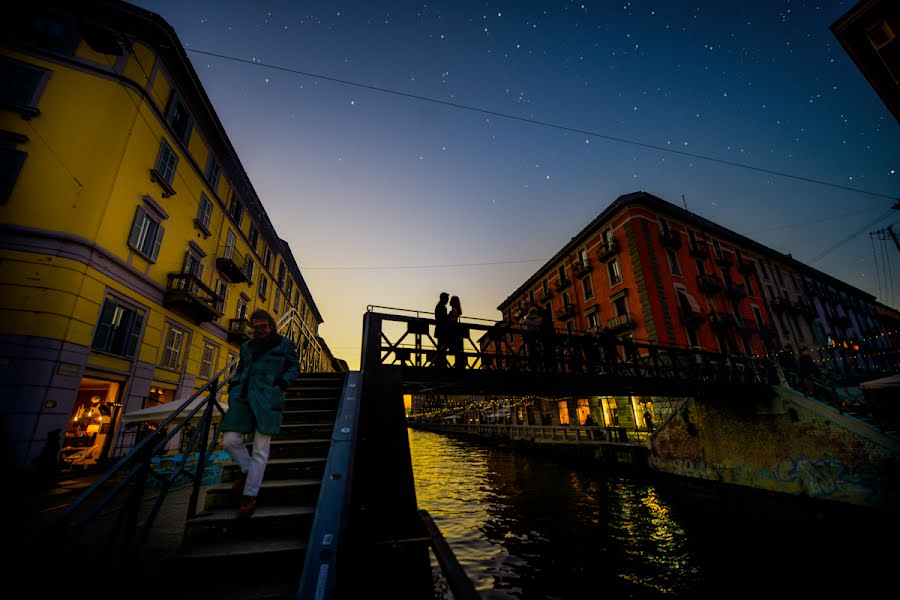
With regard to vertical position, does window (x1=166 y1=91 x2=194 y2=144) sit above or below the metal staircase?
above

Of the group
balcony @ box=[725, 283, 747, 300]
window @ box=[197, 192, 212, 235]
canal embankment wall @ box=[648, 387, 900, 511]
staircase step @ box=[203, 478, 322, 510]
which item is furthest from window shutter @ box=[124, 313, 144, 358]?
balcony @ box=[725, 283, 747, 300]

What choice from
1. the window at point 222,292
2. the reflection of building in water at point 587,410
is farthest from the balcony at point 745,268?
the window at point 222,292

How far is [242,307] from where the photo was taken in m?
20.2

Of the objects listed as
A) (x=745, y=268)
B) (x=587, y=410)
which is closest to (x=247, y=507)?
(x=587, y=410)

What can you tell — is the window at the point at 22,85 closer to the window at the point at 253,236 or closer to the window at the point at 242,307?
the window at the point at 253,236

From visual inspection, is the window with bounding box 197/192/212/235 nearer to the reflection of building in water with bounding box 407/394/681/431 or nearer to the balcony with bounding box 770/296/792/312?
the reflection of building in water with bounding box 407/394/681/431

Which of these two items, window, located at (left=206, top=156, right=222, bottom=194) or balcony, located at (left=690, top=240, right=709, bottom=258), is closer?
window, located at (left=206, top=156, right=222, bottom=194)

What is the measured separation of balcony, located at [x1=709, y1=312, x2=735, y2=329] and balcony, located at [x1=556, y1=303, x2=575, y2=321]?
9135mm

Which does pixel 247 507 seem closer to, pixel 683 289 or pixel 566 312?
pixel 683 289

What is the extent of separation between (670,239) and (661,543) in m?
21.8

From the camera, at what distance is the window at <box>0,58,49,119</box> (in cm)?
951

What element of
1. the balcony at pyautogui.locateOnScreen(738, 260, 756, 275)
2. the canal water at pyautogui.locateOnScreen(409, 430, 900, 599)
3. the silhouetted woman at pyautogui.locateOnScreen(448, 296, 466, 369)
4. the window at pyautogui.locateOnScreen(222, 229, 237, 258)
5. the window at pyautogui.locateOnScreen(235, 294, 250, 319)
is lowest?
the canal water at pyautogui.locateOnScreen(409, 430, 900, 599)

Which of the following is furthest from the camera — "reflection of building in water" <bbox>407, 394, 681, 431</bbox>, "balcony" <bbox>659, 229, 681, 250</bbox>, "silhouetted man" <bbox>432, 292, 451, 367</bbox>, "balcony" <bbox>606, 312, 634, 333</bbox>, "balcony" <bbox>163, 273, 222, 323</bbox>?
"balcony" <bbox>659, 229, 681, 250</bbox>

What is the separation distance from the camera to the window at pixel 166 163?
12.7m
